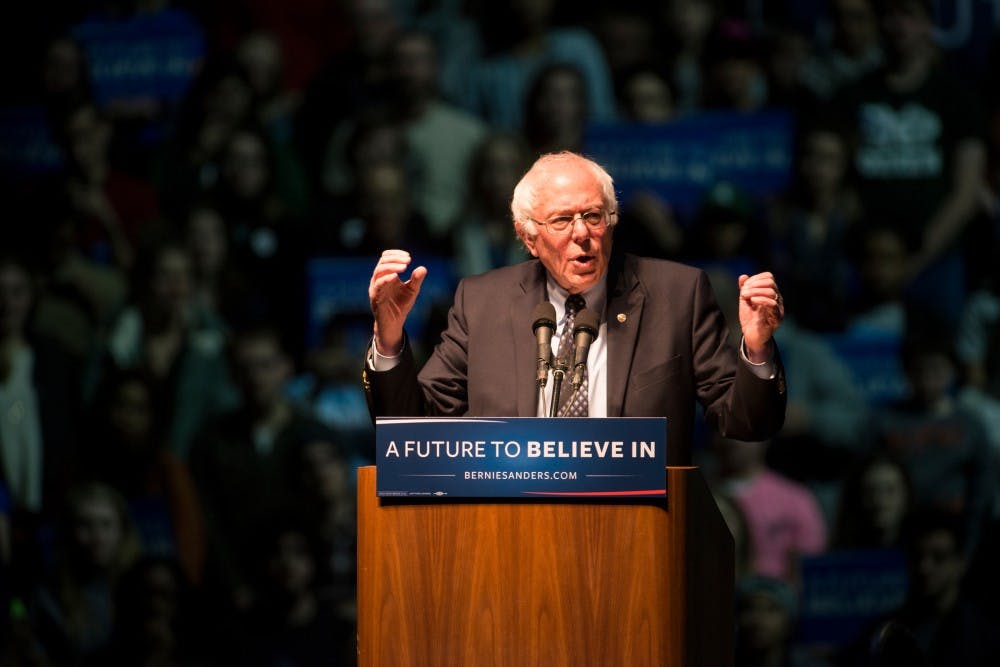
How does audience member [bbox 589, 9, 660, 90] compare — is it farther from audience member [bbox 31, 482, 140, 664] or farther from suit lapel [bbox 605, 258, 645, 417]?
suit lapel [bbox 605, 258, 645, 417]

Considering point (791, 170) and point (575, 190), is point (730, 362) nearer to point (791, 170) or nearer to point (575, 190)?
point (575, 190)

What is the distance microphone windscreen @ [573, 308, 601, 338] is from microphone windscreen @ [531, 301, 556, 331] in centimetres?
5

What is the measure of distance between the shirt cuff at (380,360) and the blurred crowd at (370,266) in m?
3.43

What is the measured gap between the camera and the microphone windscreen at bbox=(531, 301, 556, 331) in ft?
9.07

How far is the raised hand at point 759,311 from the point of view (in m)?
2.63

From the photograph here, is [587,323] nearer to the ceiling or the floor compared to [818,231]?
nearer to the floor

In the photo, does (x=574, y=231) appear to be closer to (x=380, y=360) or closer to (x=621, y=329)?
(x=621, y=329)

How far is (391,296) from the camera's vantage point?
2.82m

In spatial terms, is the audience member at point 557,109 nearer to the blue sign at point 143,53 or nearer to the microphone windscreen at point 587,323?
the blue sign at point 143,53

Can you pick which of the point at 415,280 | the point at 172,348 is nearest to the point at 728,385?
the point at 415,280

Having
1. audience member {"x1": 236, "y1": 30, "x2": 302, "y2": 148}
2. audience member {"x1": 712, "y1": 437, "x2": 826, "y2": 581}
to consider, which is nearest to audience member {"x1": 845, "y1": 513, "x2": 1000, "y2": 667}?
audience member {"x1": 712, "y1": 437, "x2": 826, "y2": 581}

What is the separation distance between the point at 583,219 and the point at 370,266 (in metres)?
3.69

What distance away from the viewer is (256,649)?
6.50m

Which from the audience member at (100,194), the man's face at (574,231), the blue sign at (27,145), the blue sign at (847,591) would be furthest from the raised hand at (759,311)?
the blue sign at (27,145)
